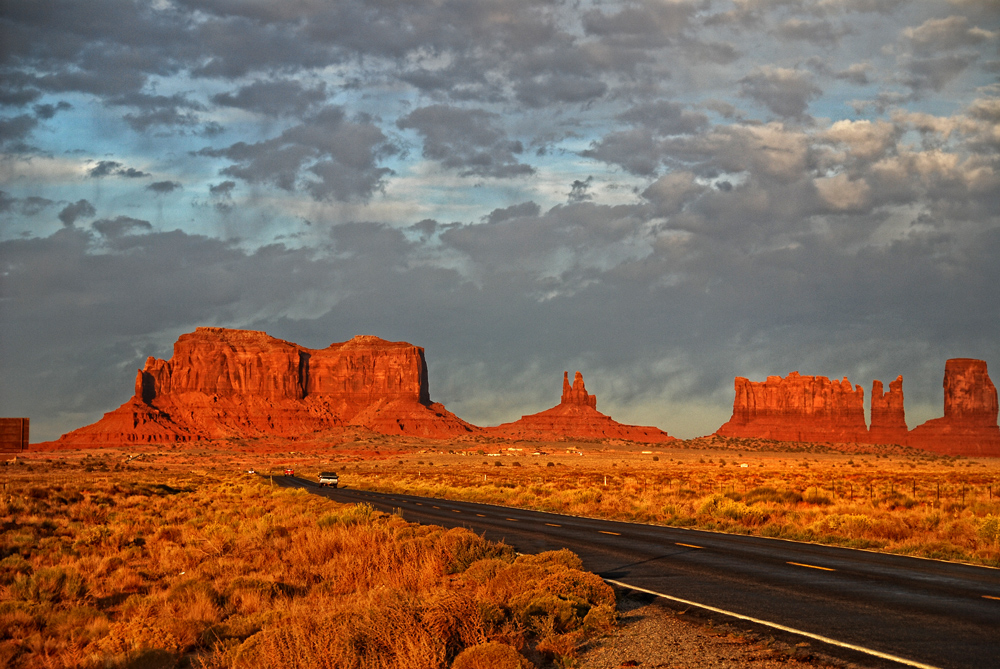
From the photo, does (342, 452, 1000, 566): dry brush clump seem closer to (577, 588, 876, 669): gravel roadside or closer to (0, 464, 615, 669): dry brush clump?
(0, 464, 615, 669): dry brush clump

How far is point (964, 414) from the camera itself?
164625mm

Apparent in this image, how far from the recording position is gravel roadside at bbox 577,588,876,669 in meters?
7.81

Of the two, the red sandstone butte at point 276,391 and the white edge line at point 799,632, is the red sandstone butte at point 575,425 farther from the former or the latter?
the white edge line at point 799,632

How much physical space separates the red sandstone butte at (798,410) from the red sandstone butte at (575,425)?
18.8 m

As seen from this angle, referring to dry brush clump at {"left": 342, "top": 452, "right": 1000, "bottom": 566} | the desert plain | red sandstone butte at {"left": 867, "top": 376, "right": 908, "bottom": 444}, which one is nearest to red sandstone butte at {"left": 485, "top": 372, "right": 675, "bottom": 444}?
red sandstone butte at {"left": 867, "top": 376, "right": 908, "bottom": 444}

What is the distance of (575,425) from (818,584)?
563ft

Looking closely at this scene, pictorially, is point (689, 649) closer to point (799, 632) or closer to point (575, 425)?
point (799, 632)

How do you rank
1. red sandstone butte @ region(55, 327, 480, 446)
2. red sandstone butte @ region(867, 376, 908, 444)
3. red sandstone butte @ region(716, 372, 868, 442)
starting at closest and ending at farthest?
red sandstone butte @ region(55, 327, 480, 446), red sandstone butte @ region(867, 376, 908, 444), red sandstone butte @ region(716, 372, 868, 442)

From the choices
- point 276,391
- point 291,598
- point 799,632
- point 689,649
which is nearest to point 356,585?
point 291,598

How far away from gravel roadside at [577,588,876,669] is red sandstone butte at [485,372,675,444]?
158286 mm

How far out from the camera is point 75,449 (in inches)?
5861

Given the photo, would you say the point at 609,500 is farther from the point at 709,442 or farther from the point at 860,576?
the point at 709,442

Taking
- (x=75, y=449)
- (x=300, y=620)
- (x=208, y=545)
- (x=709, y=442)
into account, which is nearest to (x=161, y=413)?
(x=75, y=449)

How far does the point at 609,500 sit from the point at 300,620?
24537 mm
